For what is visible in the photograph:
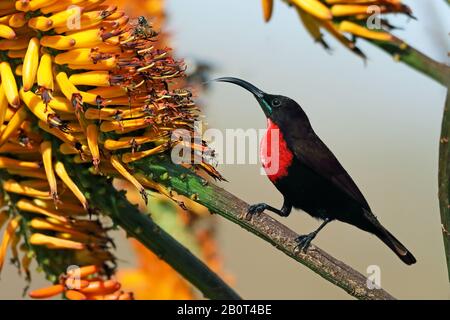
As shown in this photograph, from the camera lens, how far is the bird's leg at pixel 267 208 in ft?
7.99

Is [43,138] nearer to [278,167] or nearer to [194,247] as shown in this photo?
[278,167]

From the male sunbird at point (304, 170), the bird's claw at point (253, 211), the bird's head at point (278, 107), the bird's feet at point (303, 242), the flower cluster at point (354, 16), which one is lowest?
the bird's feet at point (303, 242)

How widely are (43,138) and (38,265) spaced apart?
0.53m

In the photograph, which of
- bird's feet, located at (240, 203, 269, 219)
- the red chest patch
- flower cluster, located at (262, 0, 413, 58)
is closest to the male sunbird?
the red chest patch

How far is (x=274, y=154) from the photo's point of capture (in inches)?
107

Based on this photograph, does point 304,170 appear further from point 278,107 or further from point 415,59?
point 415,59

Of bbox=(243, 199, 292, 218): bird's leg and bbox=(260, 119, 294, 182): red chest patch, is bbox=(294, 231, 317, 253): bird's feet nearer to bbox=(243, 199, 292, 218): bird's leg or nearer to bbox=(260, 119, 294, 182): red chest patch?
bbox=(243, 199, 292, 218): bird's leg

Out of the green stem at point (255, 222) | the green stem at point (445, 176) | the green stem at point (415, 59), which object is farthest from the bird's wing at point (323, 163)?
the green stem at point (415, 59)

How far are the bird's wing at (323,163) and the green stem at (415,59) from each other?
0.51 meters

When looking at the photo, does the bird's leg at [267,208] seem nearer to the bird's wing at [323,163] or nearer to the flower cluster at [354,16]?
the bird's wing at [323,163]

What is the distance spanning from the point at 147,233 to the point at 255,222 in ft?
1.62
